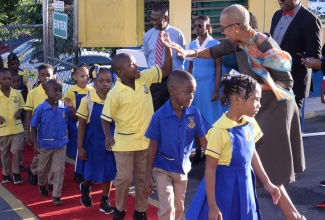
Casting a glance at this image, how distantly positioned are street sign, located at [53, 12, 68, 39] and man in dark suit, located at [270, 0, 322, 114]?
12.8ft

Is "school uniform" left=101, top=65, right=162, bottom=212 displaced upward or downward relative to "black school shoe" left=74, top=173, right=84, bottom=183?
upward

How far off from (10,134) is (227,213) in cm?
425

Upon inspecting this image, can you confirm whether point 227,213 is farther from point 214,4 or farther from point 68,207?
point 214,4

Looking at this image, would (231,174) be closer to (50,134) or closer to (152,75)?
(152,75)

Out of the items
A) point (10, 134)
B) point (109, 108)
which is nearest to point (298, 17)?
point (109, 108)

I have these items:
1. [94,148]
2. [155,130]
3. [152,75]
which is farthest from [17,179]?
[155,130]

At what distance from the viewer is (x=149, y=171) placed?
5.46m

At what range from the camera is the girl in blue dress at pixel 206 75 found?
8.36 metres

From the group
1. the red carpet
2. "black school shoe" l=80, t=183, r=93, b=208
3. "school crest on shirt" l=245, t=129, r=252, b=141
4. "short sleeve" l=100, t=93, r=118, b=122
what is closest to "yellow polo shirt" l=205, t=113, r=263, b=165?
"school crest on shirt" l=245, t=129, r=252, b=141

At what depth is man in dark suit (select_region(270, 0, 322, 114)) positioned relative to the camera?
23.0 ft

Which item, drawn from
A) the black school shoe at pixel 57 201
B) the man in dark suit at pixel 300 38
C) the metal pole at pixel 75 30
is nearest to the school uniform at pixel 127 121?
the black school shoe at pixel 57 201

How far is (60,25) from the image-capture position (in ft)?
33.7

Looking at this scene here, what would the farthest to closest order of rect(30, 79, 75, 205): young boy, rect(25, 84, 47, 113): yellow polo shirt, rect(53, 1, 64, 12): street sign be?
rect(53, 1, 64, 12): street sign, rect(25, 84, 47, 113): yellow polo shirt, rect(30, 79, 75, 205): young boy

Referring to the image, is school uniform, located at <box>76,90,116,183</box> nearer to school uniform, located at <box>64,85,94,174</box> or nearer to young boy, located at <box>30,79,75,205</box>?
young boy, located at <box>30,79,75,205</box>
